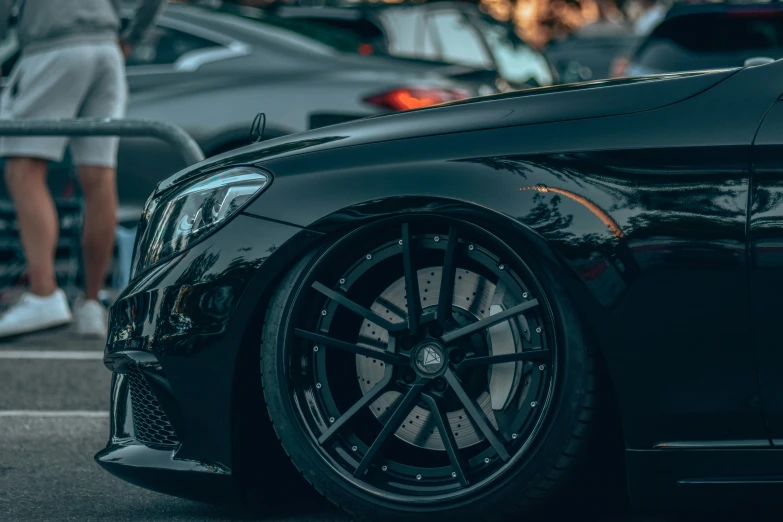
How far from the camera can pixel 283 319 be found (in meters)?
3.07

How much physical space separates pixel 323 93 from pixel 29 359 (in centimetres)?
198

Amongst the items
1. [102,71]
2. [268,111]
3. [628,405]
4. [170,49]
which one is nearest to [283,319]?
[628,405]

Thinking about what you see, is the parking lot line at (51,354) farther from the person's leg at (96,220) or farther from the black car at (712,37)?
the black car at (712,37)

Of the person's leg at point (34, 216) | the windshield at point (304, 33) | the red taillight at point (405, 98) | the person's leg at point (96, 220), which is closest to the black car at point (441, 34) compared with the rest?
the windshield at point (304, 33)

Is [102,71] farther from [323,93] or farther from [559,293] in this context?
[559,293]

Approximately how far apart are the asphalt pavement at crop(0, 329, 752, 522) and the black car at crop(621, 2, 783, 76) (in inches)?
139

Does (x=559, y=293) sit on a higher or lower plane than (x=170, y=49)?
lower

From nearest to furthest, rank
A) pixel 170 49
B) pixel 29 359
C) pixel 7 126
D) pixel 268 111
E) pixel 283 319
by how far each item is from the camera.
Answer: pixel 283 319, pixel 7 126, pixel 29 359, pixel 268 111, pixel 170 49

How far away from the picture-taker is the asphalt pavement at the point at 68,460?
3.31m

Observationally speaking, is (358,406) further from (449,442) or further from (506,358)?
(506,358)

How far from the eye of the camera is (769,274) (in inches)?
109

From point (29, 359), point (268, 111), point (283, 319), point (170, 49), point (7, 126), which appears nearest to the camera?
point (283, 319)

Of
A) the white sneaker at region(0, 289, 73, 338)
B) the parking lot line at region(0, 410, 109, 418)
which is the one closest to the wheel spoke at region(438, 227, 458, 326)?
the parking lot line at region(0, 410, 109, 418)

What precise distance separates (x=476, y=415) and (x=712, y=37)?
4.95m
